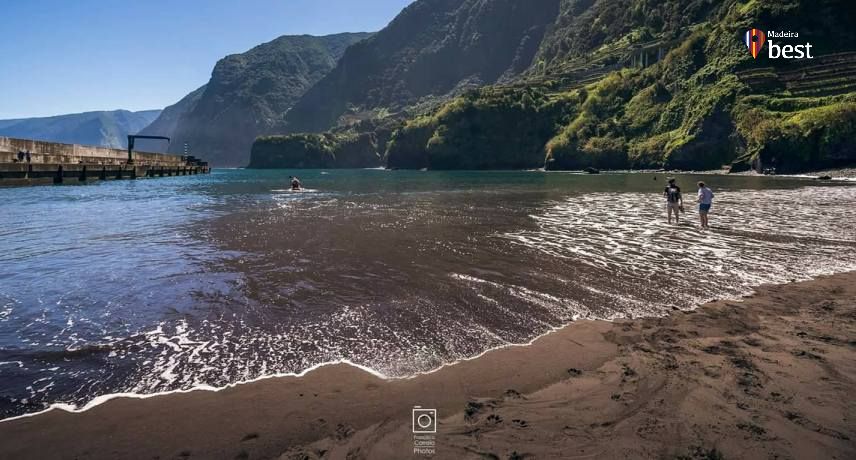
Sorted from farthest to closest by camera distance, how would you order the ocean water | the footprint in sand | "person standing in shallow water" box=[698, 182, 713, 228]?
"person standing in shallow water" box=[698, 182, 713, 228]
the ocean water
the footprint in sand

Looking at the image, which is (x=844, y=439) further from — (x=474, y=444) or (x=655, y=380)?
(x=474, y=444)

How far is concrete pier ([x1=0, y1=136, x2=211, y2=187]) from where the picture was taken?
162 ft

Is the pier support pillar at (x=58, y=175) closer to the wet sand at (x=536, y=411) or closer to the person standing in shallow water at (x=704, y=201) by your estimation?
the wet sand at (x=536, y=411)

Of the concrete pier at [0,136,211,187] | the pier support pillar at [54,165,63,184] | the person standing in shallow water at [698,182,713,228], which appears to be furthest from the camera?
the pier support pillar at [54,165,63,184]

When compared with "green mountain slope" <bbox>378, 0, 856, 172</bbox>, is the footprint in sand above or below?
below

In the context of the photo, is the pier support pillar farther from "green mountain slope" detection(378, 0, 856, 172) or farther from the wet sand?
"green mountain slope" detection(378, 0, 856, 172)

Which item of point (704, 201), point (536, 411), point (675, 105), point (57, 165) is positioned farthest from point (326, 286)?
point (675, 105)

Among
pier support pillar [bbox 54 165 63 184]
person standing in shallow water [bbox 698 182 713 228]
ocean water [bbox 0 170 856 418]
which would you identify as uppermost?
pier support pillar [bbox 54 165 63 184]

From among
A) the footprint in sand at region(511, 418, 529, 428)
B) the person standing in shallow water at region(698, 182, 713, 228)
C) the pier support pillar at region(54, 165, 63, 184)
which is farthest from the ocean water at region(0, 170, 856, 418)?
the pier support pillar at region(54, 165, 63, 184)

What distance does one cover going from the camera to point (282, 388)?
5.91 metres

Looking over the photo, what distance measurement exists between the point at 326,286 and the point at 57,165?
6479 centimetres

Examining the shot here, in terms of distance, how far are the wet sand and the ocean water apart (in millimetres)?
554

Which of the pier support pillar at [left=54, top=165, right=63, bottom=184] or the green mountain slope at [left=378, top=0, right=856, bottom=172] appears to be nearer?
the pier support pillar at [left=54, top=165, right=63, bottom=184]

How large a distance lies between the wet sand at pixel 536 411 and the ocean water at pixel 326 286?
554 mm
